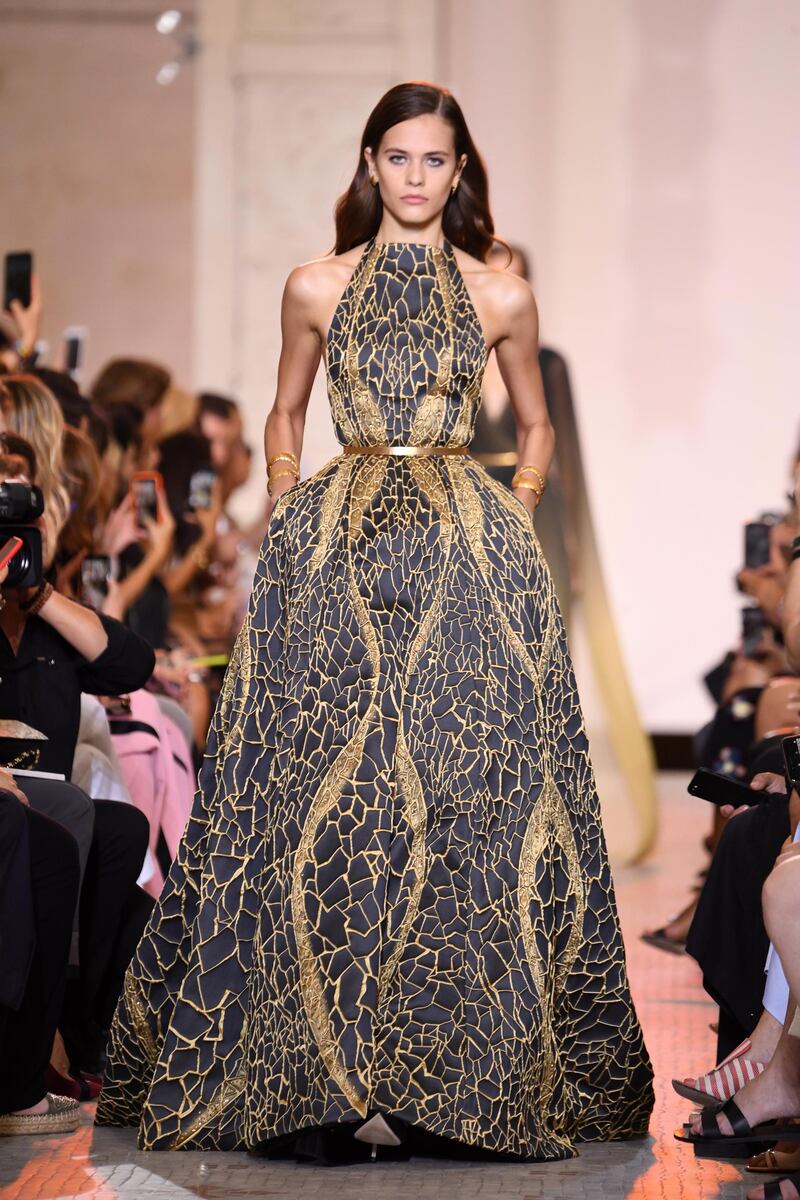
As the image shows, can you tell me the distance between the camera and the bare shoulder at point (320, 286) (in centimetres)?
343

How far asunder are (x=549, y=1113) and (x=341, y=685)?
2.48 feet

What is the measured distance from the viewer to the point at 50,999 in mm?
3223

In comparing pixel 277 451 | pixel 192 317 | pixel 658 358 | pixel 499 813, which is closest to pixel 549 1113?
pixel 499 813

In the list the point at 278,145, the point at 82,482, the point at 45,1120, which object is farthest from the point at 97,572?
the point at 278,145

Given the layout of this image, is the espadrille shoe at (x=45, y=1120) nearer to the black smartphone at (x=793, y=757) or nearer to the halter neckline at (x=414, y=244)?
the black smartphone at (x=793, y=757)

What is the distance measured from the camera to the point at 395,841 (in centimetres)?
308

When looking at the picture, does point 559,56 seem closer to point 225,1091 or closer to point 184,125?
point 184,125

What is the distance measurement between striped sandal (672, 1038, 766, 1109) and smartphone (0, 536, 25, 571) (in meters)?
1.40

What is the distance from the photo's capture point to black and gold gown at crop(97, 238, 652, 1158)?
303 centimetres

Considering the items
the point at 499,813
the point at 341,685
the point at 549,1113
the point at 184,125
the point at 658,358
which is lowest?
the point at 549,1113

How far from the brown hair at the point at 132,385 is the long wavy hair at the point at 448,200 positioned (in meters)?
3.46

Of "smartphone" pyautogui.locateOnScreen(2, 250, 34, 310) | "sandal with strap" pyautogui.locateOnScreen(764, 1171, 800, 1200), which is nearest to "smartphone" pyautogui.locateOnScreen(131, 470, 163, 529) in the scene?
"smartphone" pyautogui.locateOnScreen(2, 250, 34, 310)

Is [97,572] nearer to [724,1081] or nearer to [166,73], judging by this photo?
[724,1081]

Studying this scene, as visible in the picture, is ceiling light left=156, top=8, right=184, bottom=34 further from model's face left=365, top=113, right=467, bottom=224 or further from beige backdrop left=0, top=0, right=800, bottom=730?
model's face left=365, top=113, right=467, bottom=224
